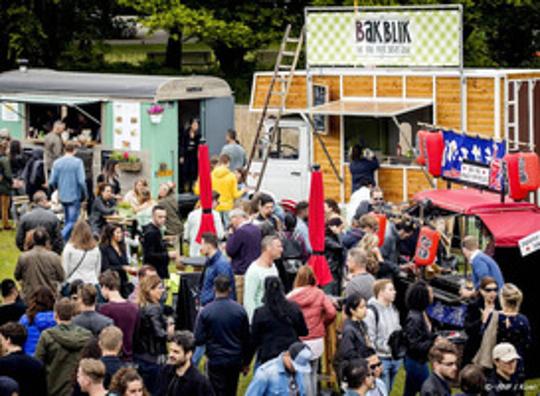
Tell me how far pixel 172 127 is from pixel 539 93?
22.3ft

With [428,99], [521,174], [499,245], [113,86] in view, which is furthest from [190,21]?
[499,245]

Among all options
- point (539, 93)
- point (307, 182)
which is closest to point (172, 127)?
point (307, 182)

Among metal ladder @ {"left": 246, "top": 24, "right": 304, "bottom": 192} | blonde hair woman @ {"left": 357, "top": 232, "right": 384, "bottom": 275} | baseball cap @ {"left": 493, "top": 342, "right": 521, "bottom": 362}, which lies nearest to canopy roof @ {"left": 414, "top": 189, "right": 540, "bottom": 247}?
blonde hair woman @ {"left": 357, "top": 232, "right": 384, "bottom": 275}

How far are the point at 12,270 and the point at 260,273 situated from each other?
25.8 feet

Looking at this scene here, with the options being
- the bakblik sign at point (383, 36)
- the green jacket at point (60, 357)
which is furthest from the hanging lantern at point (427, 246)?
the bakblik sign at point (383, 36)

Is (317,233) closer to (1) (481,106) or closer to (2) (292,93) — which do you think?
(1) (481,106)

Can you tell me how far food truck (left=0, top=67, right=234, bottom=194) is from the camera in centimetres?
2375

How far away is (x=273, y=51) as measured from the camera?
51.0 meters

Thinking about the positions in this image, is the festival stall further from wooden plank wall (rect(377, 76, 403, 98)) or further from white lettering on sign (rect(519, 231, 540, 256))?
wooden plank wall (rect(377, 76, 403, 98))

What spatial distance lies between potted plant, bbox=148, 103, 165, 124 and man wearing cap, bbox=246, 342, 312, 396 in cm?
1349

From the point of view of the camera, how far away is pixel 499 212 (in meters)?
15.0

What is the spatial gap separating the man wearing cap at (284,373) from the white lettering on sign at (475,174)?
A: 6707 millimetres

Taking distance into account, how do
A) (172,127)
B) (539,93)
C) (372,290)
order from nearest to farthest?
(372,290) < (539,93) < (172,127)

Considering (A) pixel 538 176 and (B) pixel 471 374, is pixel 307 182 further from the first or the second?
(B) pixel 471 374
